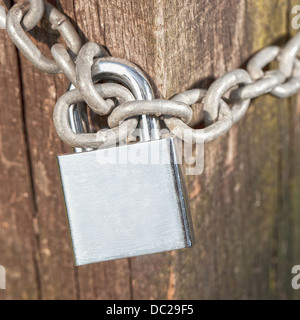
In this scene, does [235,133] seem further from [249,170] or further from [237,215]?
[237,215]

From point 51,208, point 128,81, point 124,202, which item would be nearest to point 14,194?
point 51,208

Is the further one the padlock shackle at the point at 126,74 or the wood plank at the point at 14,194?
the wood plank at the point at 14,194

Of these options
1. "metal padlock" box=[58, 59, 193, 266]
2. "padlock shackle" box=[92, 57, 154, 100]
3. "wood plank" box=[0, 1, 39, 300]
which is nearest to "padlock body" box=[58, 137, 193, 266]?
"metal padlock" box=[58, 59, 193, 266]

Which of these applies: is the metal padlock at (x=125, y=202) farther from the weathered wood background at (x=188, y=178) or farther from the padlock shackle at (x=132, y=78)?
the weathered wood background at (x=188, y=178)

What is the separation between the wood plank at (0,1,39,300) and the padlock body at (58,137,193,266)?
264 mm

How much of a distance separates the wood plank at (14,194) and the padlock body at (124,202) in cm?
26

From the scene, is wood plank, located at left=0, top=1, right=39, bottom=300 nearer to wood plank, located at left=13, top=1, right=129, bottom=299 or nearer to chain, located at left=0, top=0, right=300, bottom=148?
wood plank, located at left=13, top=1, right=129, bottom=299

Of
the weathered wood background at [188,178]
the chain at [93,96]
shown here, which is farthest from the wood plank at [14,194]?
the chain at [93,96]

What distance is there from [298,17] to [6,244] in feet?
3.30

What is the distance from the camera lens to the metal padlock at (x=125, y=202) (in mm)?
A: 796

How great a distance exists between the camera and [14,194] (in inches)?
42.8

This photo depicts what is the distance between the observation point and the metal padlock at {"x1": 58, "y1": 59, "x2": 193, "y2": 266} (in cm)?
80
